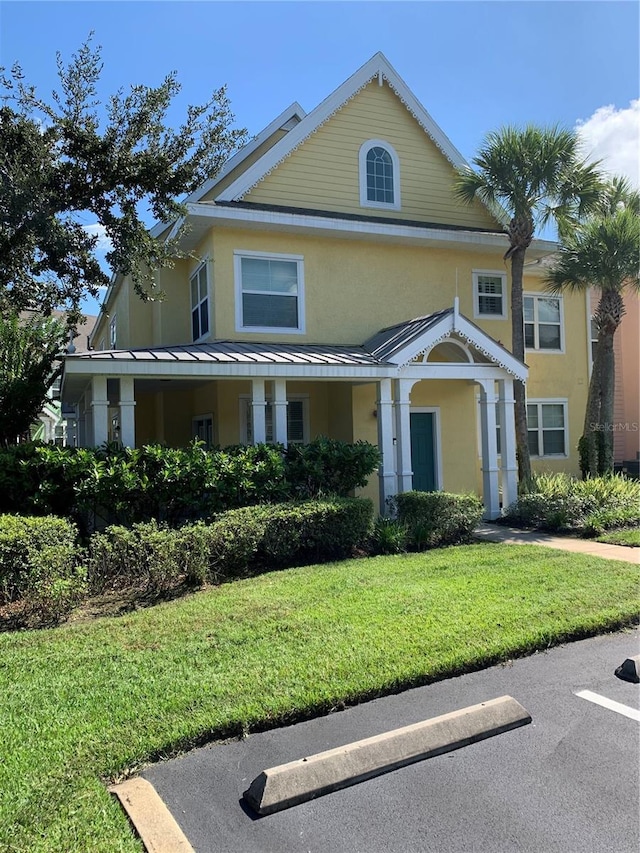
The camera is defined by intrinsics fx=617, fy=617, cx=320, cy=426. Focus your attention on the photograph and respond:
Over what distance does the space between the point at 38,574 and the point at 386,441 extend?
704cm

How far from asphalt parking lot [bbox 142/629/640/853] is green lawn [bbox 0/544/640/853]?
0.29 metres

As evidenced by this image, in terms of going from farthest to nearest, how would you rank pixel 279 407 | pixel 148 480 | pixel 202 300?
pixel 202 300 → pixel 279 407 → pixel 148 480

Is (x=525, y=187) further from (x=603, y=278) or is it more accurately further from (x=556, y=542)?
(x=556, y=542)

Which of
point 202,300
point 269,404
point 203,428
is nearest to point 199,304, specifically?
point 202,300

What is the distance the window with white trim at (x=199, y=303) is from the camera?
13.7 m

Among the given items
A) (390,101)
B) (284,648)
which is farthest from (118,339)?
(284,648)

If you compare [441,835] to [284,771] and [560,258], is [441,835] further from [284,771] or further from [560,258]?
[560,258]

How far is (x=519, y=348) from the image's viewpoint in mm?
14320

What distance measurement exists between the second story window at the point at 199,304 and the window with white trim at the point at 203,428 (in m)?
1.94

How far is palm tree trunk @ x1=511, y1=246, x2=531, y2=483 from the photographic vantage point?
558 inches

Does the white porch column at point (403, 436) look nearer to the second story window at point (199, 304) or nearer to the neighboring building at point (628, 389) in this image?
the second story window at point (199, 304)

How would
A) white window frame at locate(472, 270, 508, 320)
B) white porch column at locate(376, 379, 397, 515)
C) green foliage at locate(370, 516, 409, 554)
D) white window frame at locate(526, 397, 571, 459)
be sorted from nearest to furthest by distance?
green foliage at locate(370, 516, 409, 554) → white porch column at locate(376, 379, 397, 515) → white window frame at locate(472, 270, 508, 320) → white window frame at locate(526, 397, 571, 459)

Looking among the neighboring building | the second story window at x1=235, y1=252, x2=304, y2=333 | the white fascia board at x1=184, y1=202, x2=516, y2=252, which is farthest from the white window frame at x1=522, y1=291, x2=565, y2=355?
the second story window at x1=235, y1=252, x2=304, y2=333

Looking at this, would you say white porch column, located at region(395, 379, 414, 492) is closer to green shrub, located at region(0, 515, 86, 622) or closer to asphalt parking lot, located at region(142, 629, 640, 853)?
green shrub, located at region(0, 515, 86, 622)
